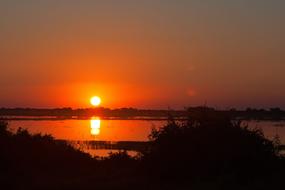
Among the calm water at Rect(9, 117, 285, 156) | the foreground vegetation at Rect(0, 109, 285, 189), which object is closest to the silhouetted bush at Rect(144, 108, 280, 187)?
the foreground vegetation at Rect(0, 109, 285, 189)

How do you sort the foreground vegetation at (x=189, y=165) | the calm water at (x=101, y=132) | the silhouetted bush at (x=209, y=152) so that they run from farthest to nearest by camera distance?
the calm water at (x=101, y=132) < the silhouetted bush at (x=209, y=152) < the foreground vegetation at (x=189, y=165)

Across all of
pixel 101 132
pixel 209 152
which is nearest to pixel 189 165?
pixel 209 152

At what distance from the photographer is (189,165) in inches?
747

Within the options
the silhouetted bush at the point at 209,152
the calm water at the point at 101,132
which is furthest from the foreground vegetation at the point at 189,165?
the calm water at the point at 101,132

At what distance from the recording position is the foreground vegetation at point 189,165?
16266 mm

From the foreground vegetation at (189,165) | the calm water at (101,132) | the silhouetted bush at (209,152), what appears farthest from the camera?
the calm water at (101,132)

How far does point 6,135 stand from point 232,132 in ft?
31.9

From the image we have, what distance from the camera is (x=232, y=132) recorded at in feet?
66.6

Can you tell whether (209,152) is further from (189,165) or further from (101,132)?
(101,132)

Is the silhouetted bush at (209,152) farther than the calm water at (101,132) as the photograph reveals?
No

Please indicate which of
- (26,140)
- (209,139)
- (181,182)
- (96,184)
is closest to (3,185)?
(96,184)

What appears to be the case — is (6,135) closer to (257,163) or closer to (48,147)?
(48,147)

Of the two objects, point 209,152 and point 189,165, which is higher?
point 209,152

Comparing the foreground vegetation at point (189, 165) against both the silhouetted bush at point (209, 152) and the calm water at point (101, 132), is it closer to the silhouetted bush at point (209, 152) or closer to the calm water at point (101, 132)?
the silhouetted bush at point (209, 152)
